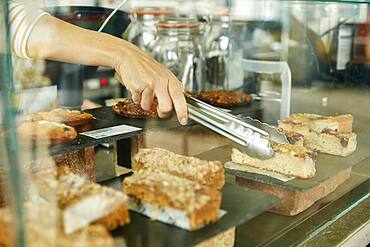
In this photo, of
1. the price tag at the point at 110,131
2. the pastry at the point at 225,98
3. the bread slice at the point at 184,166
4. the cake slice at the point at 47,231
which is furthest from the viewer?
the pastry at the point at 225,98

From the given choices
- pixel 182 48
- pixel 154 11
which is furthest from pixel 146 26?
pixel 182 48

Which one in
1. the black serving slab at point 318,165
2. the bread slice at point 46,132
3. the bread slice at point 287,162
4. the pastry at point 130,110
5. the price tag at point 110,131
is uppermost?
the bread slice at point 46,132

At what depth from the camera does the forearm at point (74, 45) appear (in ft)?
3.24

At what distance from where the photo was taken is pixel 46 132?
34.3 inches

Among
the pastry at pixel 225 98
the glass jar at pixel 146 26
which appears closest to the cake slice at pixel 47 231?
the pastry at pixel 225 98

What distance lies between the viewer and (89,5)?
1594 millimetres

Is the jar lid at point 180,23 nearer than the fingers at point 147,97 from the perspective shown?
No

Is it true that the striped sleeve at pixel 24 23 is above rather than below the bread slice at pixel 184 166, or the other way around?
above

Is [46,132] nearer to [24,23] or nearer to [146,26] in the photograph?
[24,23]

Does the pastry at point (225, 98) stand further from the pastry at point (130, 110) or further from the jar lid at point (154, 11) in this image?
the jar lid at point (154, 11)

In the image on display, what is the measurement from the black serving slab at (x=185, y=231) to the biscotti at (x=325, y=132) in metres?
0.35

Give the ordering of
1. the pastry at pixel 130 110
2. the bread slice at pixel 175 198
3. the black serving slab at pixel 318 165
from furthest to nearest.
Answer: the pastry at pixel 130 110, the black serving slab at pixel 318 165, the bread slice at pixel 175 198

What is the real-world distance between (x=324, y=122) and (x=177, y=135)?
0.39 meters

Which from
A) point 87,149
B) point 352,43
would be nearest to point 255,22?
point 352,43
